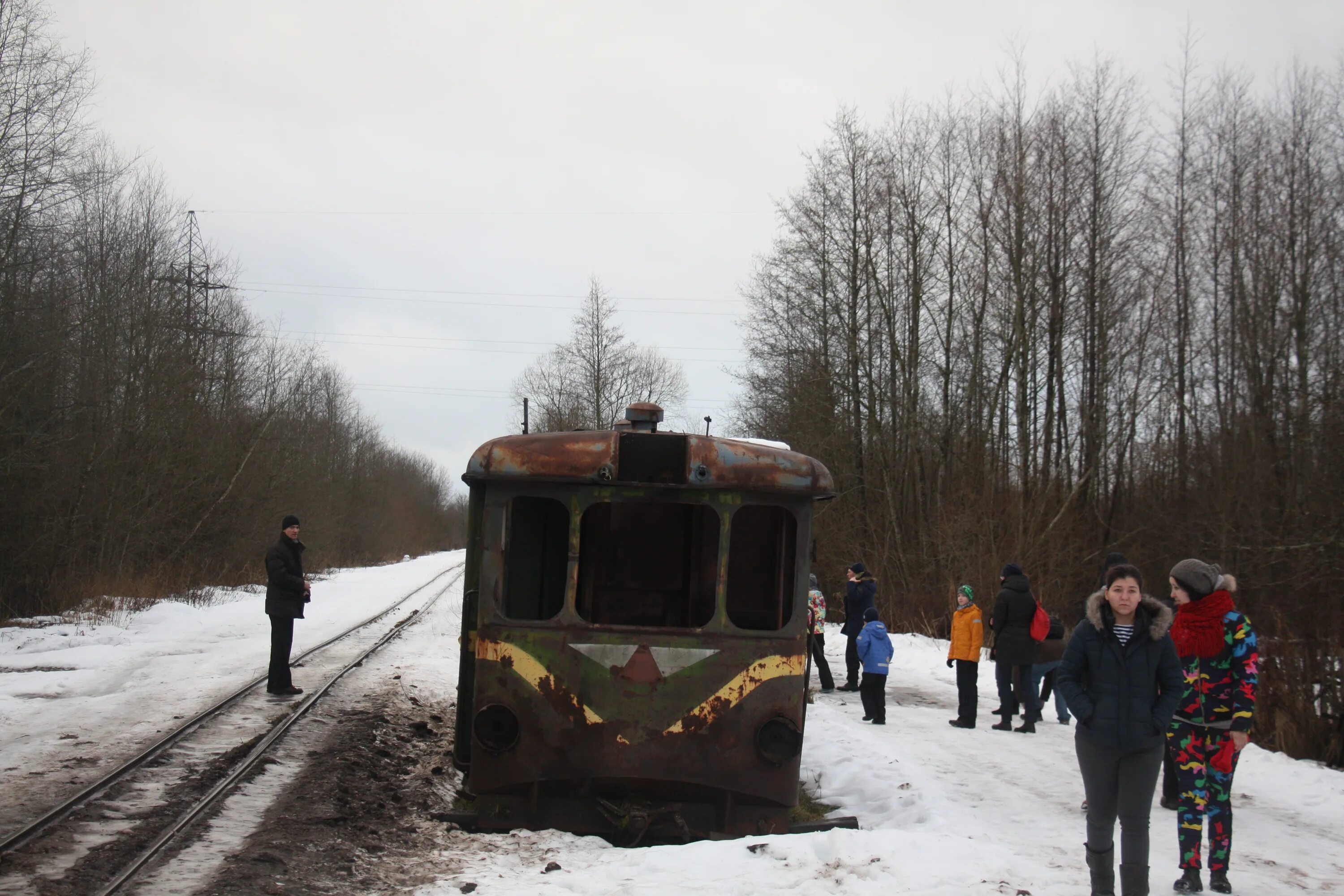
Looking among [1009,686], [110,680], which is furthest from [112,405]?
[1009,686]

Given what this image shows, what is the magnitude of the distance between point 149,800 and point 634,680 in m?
3.45

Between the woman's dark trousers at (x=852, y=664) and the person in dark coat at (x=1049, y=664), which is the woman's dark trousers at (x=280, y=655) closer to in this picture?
the woman's dark trousers at (x=852, y=664)

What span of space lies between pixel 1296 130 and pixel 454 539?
100m

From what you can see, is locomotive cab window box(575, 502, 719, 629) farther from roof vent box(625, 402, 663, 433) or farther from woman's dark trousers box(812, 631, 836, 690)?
woman's dark trousers box(812, 631, 836, 690)

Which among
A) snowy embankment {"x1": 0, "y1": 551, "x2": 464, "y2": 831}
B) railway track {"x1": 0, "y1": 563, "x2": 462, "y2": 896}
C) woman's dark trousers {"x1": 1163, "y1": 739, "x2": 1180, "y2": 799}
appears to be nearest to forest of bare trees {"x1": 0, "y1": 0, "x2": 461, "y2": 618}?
snowy embankment {"x1": 0, "y1": 551, "x2": 464, "y2": 831}

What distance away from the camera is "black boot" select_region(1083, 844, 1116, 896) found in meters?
5.39

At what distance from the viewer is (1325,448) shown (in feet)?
51.2

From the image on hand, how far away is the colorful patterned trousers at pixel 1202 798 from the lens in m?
5.91

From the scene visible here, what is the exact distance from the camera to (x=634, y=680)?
6668 mm

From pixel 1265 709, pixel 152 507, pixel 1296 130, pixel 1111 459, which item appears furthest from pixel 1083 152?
pixel 152 507

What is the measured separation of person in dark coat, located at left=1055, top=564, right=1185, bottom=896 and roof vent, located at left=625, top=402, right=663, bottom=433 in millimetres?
3374

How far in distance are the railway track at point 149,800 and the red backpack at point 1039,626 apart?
→ 7614mm

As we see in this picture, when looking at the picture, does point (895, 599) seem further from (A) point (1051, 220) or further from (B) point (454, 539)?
(B) point (454, 539)

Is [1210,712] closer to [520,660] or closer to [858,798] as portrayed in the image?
[858,798]
